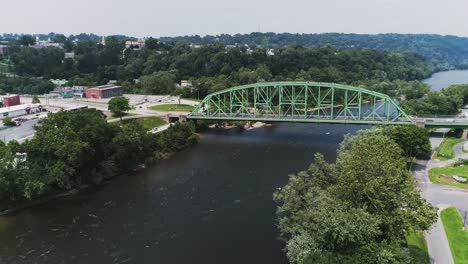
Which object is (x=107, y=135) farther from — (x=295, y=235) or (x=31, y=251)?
(x=295, y=235)

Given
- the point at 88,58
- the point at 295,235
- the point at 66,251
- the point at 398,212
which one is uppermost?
the point at 88,58

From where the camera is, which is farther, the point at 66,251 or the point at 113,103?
the point at 113,103

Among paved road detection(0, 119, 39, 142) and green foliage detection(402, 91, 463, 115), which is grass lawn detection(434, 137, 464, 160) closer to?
green foliage detection(402, 91, 463, 115)

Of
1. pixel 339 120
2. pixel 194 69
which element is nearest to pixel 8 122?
pixel 339 120

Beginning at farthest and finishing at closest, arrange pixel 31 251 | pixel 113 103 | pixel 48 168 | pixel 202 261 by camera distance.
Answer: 1. pixel 113 103
2. pixel 48 168
3. pixel 31 251
4. pixel 202 261

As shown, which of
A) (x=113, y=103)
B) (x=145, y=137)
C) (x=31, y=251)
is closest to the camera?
(x=31, y=251)

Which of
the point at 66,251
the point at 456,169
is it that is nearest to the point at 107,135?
the point at 66,251

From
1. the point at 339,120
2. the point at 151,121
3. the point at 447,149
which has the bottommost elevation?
the point at 447,149

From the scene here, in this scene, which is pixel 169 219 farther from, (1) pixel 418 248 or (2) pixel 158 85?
(2) pixel 158 85
